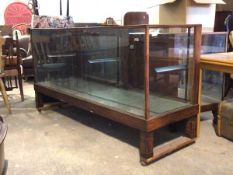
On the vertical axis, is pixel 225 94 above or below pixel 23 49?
below

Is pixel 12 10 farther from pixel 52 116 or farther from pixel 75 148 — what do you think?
pixel 75 148

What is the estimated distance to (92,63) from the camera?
2.87 meters

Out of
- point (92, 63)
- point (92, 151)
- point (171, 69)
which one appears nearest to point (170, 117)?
point (171, 69)

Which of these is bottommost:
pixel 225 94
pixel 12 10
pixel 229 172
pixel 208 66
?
pixel 229 172

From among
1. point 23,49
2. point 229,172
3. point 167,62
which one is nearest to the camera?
point 229,172

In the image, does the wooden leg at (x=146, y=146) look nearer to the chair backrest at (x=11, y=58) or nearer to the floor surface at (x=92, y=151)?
the floor surface at (x=92, y=151)

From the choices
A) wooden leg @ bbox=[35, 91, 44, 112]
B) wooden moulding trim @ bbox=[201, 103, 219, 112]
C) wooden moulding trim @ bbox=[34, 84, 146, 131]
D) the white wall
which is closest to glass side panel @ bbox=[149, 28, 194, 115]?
wooden moulding trim @ bbox=[34, 84, 146, 131]

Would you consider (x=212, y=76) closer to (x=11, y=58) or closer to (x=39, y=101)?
(x=39, y=101)

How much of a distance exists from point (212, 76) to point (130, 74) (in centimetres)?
79

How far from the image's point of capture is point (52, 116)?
297 centimetres

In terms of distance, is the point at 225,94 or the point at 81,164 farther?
the point at 225,94

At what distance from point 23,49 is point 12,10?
1.43 meters

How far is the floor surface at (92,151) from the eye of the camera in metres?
1.86

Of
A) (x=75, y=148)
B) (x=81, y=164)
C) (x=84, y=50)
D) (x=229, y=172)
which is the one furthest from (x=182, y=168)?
(x=84, y=50)
